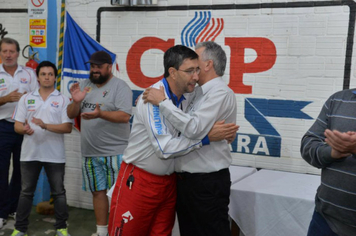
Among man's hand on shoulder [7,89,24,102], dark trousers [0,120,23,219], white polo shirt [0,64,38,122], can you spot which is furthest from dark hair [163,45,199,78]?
dark trousers [0,120,23,219]

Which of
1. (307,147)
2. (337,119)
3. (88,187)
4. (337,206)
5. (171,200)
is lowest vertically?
(88,187)

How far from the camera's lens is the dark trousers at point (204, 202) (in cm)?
229

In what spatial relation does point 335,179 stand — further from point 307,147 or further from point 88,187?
point 88,187

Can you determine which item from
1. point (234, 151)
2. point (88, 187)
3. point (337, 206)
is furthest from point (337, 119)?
point (88, 187)

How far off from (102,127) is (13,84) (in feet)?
3.34

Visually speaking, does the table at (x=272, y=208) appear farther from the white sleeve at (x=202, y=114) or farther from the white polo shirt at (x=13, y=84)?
the white polo shirt at (x=13, y=84)

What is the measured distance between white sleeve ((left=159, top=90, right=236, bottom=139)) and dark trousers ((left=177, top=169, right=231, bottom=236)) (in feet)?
1.05

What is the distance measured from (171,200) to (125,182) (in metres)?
0.29

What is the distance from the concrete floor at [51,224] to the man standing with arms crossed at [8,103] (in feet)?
0.54

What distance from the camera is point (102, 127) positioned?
3467 millimetres

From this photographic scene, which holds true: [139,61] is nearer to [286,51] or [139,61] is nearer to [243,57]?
[243,57]

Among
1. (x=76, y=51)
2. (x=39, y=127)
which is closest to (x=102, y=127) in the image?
(x=39, y=127)

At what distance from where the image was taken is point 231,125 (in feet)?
7.25

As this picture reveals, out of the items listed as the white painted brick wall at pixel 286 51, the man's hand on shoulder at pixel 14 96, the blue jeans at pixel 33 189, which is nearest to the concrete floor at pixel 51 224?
the blue jeans at pixel 33 189
